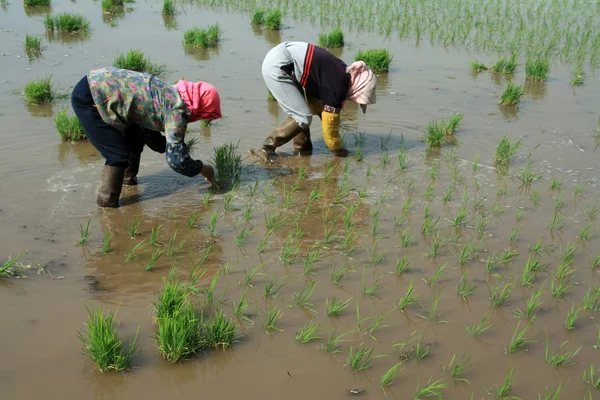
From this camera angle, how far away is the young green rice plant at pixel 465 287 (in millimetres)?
3488

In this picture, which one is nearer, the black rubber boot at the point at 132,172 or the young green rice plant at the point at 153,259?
the young green rice plant at the point at 153,259

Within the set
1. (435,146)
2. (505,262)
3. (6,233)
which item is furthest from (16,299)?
(435,146)

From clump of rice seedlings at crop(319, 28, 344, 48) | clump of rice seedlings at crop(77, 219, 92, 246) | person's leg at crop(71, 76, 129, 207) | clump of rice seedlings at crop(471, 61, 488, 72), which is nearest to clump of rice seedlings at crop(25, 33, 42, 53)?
clump of rice seedlings at crop(319, 28, 344, 48)

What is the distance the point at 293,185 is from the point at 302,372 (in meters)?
2.29

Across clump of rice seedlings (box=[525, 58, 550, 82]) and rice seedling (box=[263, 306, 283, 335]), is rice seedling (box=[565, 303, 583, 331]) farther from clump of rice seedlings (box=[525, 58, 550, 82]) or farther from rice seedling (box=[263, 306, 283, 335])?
clump of rice seedlings (box=[525, 58, 550, 82])

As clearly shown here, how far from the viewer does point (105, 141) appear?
417cm

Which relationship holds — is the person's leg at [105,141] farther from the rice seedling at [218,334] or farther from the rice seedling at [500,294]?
the rice seedling at [500,294]

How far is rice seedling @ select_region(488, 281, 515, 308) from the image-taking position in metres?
3.41

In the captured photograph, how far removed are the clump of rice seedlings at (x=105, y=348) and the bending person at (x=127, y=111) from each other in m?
1.63

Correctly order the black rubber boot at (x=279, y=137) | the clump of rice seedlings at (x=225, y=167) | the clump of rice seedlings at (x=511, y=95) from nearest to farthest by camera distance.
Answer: the clump of rice seedlings at (x=225, y=167), the black rubber boot at (x=279, y=137), the clump of rice seedlings at (x=511, y=95)

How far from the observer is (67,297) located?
3193 millimetres

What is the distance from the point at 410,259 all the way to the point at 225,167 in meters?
1.66

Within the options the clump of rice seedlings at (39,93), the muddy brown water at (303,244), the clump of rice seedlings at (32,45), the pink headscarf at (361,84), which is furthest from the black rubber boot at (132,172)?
the clump of rice seedlings at (32,45)

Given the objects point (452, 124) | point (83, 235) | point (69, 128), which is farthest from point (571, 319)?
point (69, 128)
